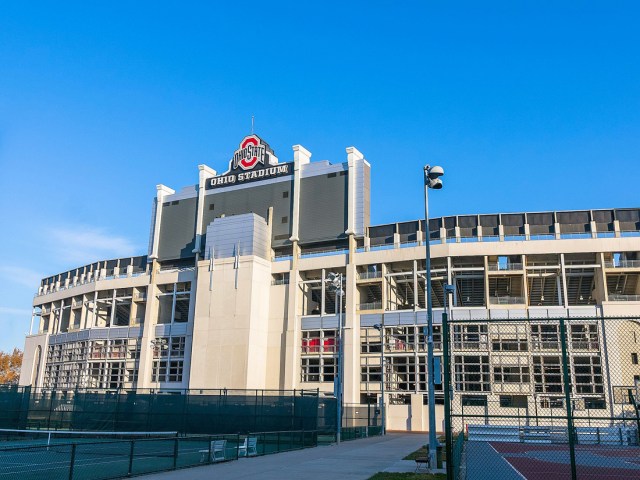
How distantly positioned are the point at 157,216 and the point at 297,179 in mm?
20045

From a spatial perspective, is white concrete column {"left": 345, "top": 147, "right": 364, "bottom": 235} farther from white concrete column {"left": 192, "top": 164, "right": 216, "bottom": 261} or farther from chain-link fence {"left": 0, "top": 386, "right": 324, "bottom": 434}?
chain-link fence {"left": 0, "top": 386, "right": 324, "bottom": 434}

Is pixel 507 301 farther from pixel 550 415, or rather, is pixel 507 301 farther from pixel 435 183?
pixel 435 183

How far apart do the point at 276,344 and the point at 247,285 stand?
7038 millimetres

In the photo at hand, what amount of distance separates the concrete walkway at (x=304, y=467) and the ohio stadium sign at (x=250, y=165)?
4570 centimetres

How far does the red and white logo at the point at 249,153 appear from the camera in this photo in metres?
70.8

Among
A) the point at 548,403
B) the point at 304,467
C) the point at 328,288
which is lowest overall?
the point at 304,467

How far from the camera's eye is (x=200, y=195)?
72.2m

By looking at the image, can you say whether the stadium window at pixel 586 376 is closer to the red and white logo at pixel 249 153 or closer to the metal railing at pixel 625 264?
the metal railing at pixel 625 264

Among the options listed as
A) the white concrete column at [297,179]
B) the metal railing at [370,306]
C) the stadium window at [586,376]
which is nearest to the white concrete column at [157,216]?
the white concrete column at [297,179]

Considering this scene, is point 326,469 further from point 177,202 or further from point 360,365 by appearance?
point 177,202

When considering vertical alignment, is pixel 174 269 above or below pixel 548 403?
above

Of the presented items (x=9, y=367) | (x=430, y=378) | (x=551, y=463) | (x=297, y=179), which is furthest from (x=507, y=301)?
(x=9, y=367)

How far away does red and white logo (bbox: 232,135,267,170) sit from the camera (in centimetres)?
7081

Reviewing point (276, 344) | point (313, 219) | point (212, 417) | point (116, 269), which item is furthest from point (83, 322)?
point (212, 417)
